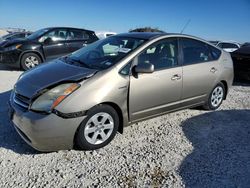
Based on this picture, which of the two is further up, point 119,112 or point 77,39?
point 77,39

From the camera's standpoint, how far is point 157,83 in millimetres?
4043

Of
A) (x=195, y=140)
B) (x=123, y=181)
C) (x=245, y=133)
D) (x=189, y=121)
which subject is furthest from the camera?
(x=189, y=121)

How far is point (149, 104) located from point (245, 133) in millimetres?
1739

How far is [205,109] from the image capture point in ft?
17.7

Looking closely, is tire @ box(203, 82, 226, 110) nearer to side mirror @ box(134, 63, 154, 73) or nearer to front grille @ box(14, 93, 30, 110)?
side mirror @ box(134, 63, 154, 73)

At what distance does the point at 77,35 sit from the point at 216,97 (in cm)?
637

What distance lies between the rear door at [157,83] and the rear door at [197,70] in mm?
184

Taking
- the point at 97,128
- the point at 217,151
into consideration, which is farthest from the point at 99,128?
the point at 217,151

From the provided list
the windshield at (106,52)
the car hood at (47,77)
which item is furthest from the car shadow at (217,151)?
the car hood at (47,77)

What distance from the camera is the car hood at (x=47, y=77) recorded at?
3393 millimetres

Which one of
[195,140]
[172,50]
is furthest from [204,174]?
[172,50]

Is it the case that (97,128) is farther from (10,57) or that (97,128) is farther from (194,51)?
(10,57)

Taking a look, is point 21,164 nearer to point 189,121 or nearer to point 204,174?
point 204,174

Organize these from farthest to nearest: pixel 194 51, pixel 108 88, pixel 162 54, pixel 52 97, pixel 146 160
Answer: pixel 194 51
pixel 162 54
pixel 108 88
pixel 146 160
pixel 52 97
